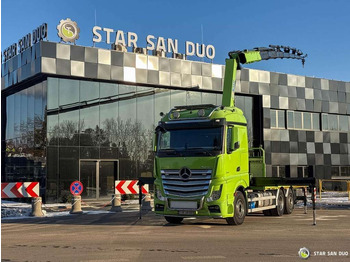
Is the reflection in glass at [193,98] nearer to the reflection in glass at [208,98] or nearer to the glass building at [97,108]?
the glass building at [97,108]

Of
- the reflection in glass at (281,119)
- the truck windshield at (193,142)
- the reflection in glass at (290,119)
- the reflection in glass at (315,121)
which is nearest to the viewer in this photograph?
the truck windshield at (193,142)

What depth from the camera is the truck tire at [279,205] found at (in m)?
17.8

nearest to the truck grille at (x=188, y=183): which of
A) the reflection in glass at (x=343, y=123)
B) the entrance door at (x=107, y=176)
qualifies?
the entrance door at (x=107, y=176)

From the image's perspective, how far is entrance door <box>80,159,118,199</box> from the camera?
2911 cm

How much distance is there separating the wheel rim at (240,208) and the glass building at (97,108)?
10.7 metres

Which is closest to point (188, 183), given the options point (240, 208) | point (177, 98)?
point (240, 208)

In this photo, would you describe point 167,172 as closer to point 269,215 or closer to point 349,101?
point 269,215

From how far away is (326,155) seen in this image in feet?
135

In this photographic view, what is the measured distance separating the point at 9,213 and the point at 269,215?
11223mm

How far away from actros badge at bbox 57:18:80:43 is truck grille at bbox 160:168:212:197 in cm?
1678

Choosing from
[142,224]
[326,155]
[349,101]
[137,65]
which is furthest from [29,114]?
[349,101]

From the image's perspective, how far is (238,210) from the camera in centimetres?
1449

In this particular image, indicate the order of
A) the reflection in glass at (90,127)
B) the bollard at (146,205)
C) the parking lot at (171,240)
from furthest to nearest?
1. the reflection in glass at (90,127)
2. the bollard at (146,205)
3. the parking lot at (171,240)

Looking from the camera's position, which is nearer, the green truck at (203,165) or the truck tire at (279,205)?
the green truck at (203,165)
